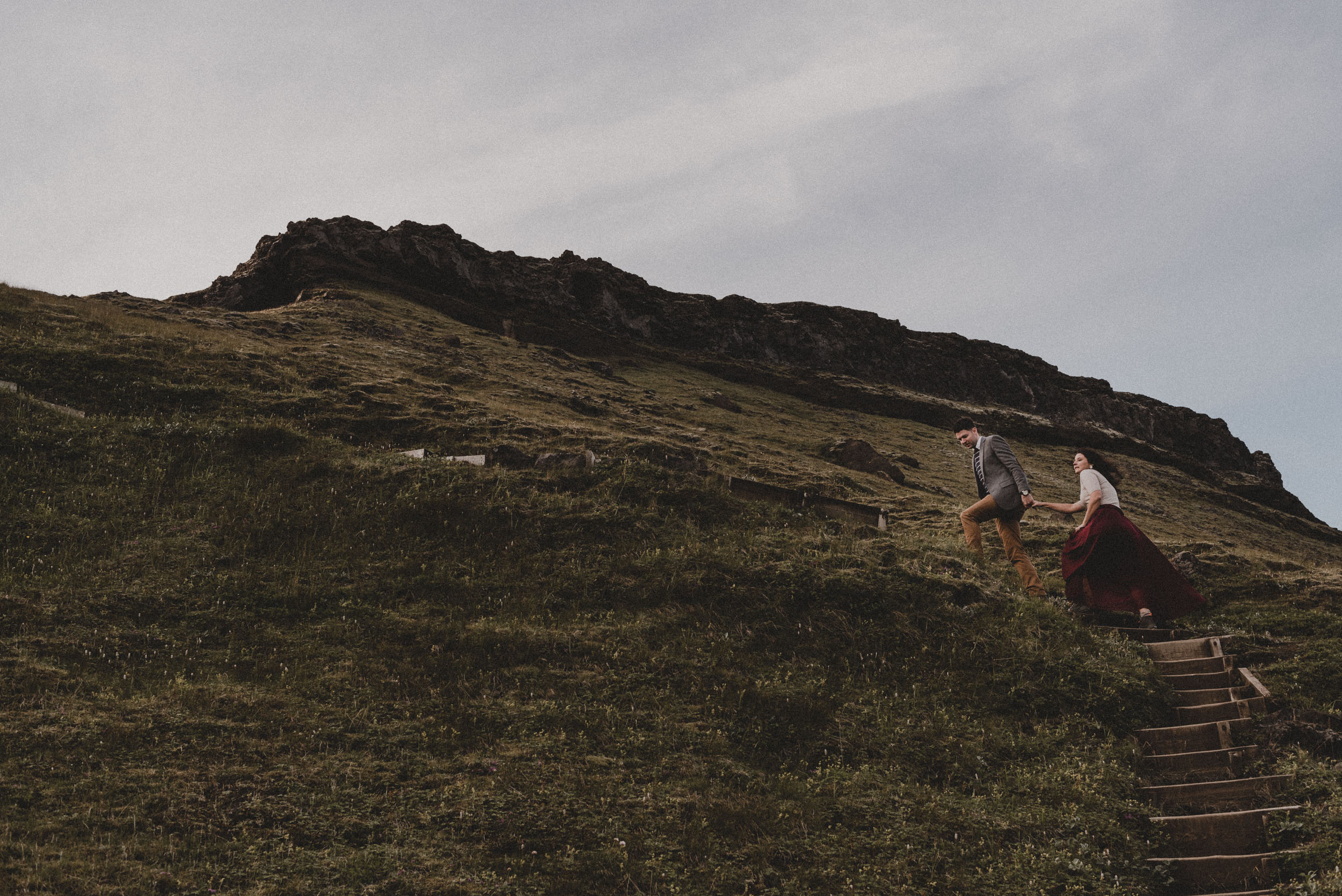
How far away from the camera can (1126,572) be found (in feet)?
46.2

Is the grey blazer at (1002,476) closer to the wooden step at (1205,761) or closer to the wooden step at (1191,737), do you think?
the wooden step at (1191,737)

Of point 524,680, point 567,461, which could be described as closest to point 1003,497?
point 567,461

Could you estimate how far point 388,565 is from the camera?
14188mm

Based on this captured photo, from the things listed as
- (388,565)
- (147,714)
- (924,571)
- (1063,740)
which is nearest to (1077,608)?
(924,571)

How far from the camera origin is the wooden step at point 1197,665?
12273 millimetres

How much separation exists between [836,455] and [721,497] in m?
28.6

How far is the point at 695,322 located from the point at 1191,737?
7562 centimetres

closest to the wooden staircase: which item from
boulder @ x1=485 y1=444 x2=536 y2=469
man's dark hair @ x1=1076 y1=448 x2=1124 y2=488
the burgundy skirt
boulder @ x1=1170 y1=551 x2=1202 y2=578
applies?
the burgundy skirt

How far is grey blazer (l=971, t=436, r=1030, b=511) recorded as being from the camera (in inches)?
607

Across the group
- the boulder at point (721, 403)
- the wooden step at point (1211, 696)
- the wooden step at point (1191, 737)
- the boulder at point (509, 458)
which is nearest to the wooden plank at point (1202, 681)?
the wooden step at point (1211, 696)

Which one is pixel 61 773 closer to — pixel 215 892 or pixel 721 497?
pixel 215 892

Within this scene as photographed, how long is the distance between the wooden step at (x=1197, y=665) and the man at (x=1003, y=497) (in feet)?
8.98

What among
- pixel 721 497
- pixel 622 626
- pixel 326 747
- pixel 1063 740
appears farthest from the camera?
pixel 721 497

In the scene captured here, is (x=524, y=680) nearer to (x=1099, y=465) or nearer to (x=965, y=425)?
(x=965, y=425)
